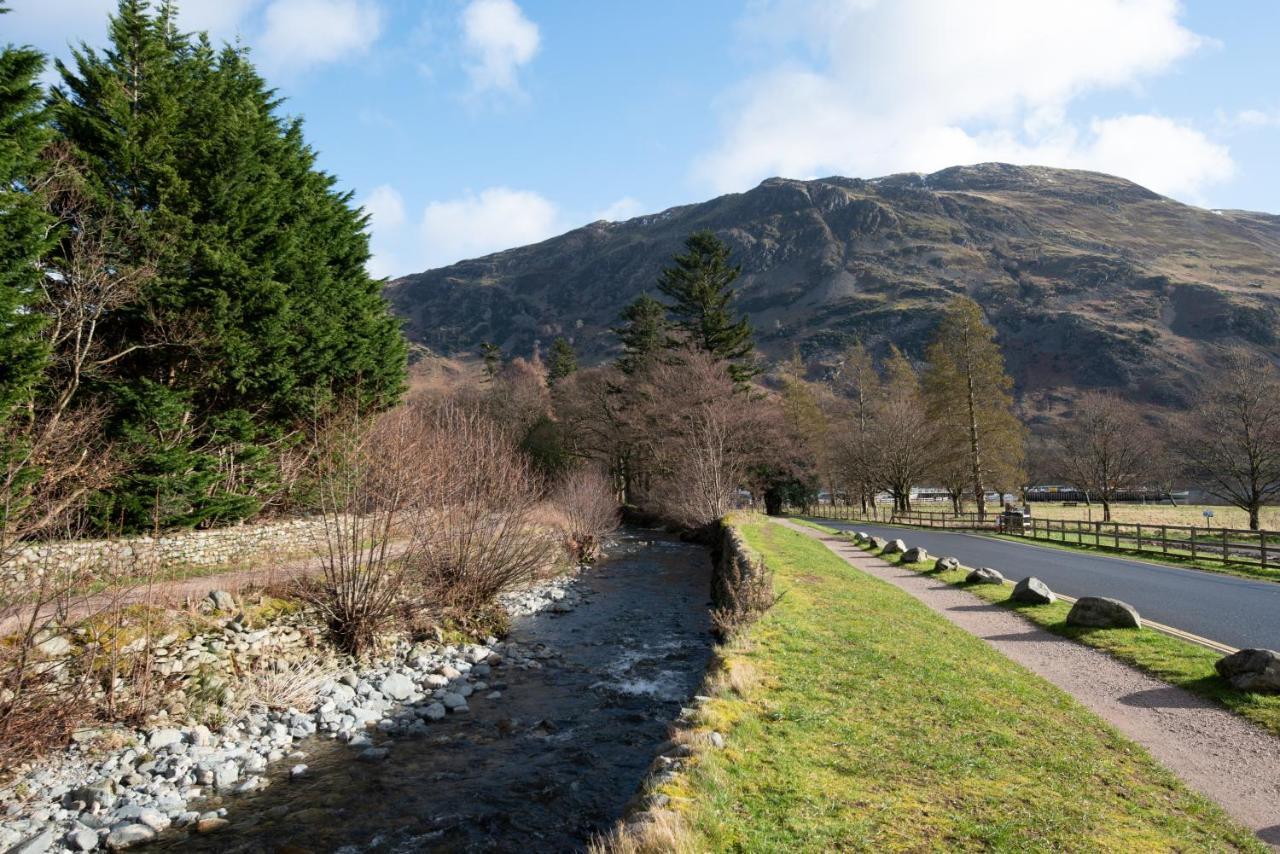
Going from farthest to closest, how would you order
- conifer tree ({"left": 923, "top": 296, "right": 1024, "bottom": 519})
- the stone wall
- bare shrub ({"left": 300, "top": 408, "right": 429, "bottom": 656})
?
conifer tree ({"left": 923, "top": 296, "right": 1024, "bottom": 519}) < the stone wall < bare shrub ({"left": 300, "top": 408, "right": 429, "bottom": 656})

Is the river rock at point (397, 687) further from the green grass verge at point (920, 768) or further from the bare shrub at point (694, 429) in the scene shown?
the bare shrub at point (694, 429)

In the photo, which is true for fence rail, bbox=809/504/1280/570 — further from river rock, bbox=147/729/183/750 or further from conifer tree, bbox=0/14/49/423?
conifer tree, bbox=0/14/49/423

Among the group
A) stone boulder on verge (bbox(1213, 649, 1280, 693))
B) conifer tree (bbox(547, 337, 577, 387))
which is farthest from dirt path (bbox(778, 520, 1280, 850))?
conifer tree (bbox(547, 337, 577, 387))

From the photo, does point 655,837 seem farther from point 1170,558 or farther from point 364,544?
Result: point 1170,558

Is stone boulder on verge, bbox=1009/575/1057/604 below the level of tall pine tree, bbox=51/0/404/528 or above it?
below

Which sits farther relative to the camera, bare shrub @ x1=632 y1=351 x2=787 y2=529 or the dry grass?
bare shrub @ x1=632 y1=351 x2=787 y2=529

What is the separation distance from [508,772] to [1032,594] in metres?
11.8

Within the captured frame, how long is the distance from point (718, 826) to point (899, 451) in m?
50.1

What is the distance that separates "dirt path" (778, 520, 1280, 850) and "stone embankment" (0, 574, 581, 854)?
9.52m

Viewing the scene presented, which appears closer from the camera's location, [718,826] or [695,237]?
[718,826]

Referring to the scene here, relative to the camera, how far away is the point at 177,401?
16.5 meters

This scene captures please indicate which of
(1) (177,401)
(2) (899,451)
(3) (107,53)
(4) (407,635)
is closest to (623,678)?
(4) (407,635)

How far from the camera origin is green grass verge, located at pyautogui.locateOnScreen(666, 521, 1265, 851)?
17.0ft

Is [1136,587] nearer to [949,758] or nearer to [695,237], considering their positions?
[949,758]
